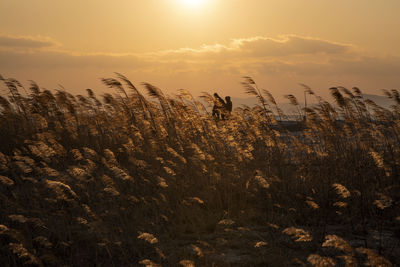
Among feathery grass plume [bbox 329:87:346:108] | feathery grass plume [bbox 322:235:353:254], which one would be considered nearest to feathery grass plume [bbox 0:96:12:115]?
feathery grass plume [bbox 329:87:346:108]

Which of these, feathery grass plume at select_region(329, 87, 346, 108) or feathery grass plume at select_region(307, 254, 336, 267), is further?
feathery grass plume at select_region(329, 87, 346, 108)

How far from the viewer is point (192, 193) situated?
6121 mm

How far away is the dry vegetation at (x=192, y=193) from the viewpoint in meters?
4.30

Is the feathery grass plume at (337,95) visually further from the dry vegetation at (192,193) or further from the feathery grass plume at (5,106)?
the feathery grass plume at (5,106)

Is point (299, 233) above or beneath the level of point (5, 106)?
above

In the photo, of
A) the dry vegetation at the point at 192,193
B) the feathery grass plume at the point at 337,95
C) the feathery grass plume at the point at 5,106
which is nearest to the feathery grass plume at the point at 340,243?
the dry vegetation at the point at 192,193

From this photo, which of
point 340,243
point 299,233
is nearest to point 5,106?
point 299,233

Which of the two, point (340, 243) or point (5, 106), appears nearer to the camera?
point (340, 243)

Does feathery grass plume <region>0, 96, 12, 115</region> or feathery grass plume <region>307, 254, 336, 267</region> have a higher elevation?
feathery grass plume <region>307, 254, 336, 267</region>

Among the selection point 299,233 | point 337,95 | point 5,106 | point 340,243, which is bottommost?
point 5,106

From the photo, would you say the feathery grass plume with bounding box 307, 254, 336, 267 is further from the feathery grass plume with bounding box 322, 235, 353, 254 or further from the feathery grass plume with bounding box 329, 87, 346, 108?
the feathery grass plume with bounding box 329, 87, 346, 108

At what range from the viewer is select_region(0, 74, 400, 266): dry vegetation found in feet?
14.1

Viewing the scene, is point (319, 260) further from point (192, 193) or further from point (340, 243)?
point (192, 193)

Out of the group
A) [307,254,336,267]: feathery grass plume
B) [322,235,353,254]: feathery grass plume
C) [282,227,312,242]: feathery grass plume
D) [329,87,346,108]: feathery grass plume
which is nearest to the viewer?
[307,254,336,267]: feathery grass plume
